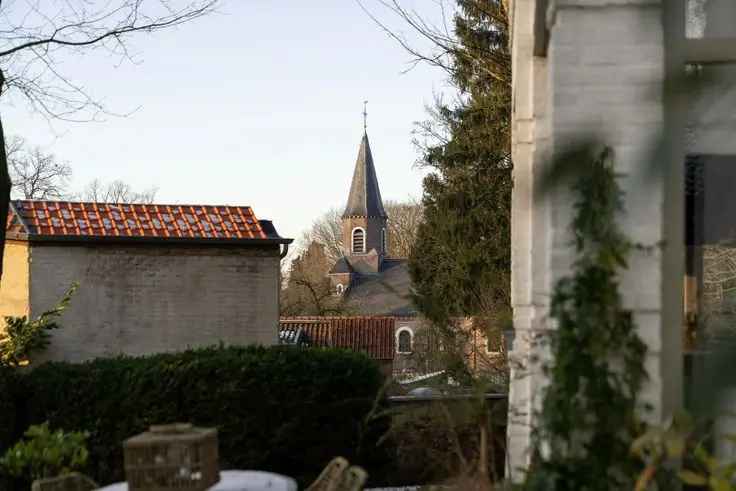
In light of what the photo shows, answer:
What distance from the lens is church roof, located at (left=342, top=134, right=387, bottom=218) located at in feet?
263

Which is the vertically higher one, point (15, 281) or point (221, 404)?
point (15, 281)

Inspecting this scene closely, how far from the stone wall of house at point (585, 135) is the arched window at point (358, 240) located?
257 ft

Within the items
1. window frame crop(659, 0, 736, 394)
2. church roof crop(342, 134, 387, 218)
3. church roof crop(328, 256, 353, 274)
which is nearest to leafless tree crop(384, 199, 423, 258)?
church roof crop(342, 134, 387, 218)

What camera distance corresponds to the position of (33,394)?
29.8 ft

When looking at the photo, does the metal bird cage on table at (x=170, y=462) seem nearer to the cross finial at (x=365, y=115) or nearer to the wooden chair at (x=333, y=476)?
the wooden chair at (x=333, y=476)

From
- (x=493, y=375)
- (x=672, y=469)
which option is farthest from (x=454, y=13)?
(x=672, y=469)

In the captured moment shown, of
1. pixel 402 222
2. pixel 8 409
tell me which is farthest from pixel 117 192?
pixel 8 409

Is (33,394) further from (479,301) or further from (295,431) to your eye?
(479,301)

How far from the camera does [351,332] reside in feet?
106

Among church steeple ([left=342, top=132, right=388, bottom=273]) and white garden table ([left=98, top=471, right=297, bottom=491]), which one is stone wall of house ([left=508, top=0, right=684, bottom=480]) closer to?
white garden table ([left=98, top=471, right=297, bottom=491])

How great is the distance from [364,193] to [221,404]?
73.6 metres

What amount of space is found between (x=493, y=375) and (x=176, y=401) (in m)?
4.08

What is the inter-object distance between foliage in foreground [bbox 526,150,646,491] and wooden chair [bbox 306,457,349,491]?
2.90 metres

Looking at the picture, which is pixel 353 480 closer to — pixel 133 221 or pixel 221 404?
pixel 221 404
